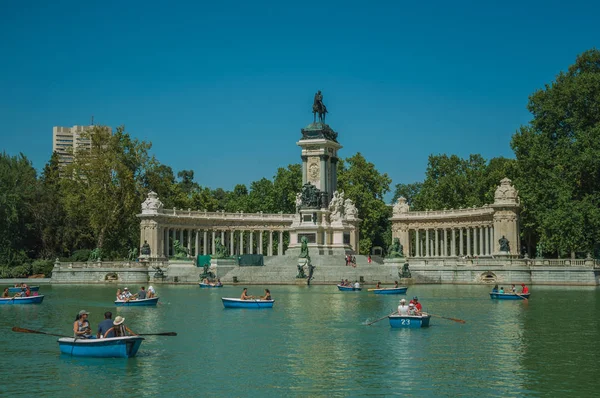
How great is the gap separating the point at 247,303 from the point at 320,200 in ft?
132

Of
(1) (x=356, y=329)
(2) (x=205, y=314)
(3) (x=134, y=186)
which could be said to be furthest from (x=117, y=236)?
(1) (x=356, y=329)

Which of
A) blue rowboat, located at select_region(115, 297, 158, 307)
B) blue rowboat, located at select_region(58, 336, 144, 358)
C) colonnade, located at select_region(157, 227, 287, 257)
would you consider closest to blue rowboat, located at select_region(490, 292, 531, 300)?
blue rowboat, located at select_region(115, 297, 158, 307)

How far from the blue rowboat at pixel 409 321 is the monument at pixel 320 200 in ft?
150

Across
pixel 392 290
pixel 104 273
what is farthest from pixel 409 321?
pixel 104 273

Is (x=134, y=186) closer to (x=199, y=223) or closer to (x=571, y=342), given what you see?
(x=199, y=223)

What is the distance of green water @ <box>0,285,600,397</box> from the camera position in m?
23.5

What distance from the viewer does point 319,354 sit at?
28828 millimetres

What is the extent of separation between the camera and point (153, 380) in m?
24.4

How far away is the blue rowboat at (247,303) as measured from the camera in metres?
45.4

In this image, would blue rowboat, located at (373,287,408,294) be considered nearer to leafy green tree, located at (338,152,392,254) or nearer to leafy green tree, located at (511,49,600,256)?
leafy green tree, located at (511,49,600,256)

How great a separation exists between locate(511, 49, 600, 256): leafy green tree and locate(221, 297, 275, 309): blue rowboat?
35229 mm

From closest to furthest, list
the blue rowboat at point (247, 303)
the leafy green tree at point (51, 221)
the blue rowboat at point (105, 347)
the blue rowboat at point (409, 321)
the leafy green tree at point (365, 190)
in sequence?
the blue rowboat at point (105, 347), the blue rowboat at point (409, 321), the blue rowboat at point (247, 303), the leafy green tree at point (51, 221), the leafy green tree at point (365, 190)

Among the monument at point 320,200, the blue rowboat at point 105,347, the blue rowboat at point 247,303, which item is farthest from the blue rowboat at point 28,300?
the monument at point 320,200

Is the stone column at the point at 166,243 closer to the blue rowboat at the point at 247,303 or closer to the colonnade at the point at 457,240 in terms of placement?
the colonnade at the point at 457,240
